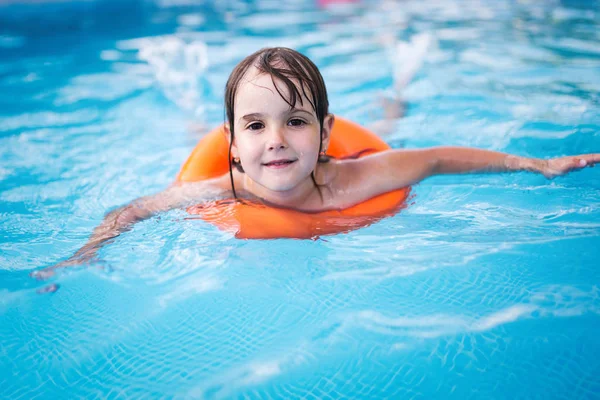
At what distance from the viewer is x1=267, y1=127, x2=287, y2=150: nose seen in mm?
1946

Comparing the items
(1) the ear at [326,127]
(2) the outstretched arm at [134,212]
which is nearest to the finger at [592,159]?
(1) the ear at [326,127]

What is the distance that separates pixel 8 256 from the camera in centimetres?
211

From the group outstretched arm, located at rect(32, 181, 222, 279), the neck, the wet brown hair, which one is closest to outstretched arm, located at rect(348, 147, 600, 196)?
the neck

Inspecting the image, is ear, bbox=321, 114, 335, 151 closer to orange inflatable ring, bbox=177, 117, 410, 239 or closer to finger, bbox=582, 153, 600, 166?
orange inflatable ring, bbox=177, 117, 410, 239

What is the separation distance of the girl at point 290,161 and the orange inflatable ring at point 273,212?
0.06m

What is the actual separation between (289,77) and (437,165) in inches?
35.0

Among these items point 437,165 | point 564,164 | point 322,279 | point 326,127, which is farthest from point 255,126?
point 564,164

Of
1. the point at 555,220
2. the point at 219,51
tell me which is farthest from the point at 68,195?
the point at 219,51

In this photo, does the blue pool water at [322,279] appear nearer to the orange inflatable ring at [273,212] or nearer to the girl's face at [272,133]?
the orange inflatable ring at [273,212]

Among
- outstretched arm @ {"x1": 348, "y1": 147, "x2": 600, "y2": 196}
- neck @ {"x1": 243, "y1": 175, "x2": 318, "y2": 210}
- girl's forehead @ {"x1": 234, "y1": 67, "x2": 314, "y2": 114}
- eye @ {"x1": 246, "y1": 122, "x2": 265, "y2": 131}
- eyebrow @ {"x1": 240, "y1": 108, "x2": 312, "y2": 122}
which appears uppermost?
girl's forehead @ {"x1": 234, "y1": 67, "x2": 314, "y2": 114}

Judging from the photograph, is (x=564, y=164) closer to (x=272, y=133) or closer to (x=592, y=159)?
(x=592, y=159)

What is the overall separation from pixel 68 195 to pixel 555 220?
92.9 inches

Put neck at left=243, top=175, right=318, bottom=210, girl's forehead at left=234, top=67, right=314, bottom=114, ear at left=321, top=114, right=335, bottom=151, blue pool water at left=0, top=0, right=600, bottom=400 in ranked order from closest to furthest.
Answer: blue pool water at left=0, top=0, right=600, bottom=400 < girl's forehead at left=234, top=67, right=314, bottom=114 < ear at left=321, top=114, right=335, bottom=151 < neck at left=243, top=175, right=318, bottom=210

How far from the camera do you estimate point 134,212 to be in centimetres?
225
